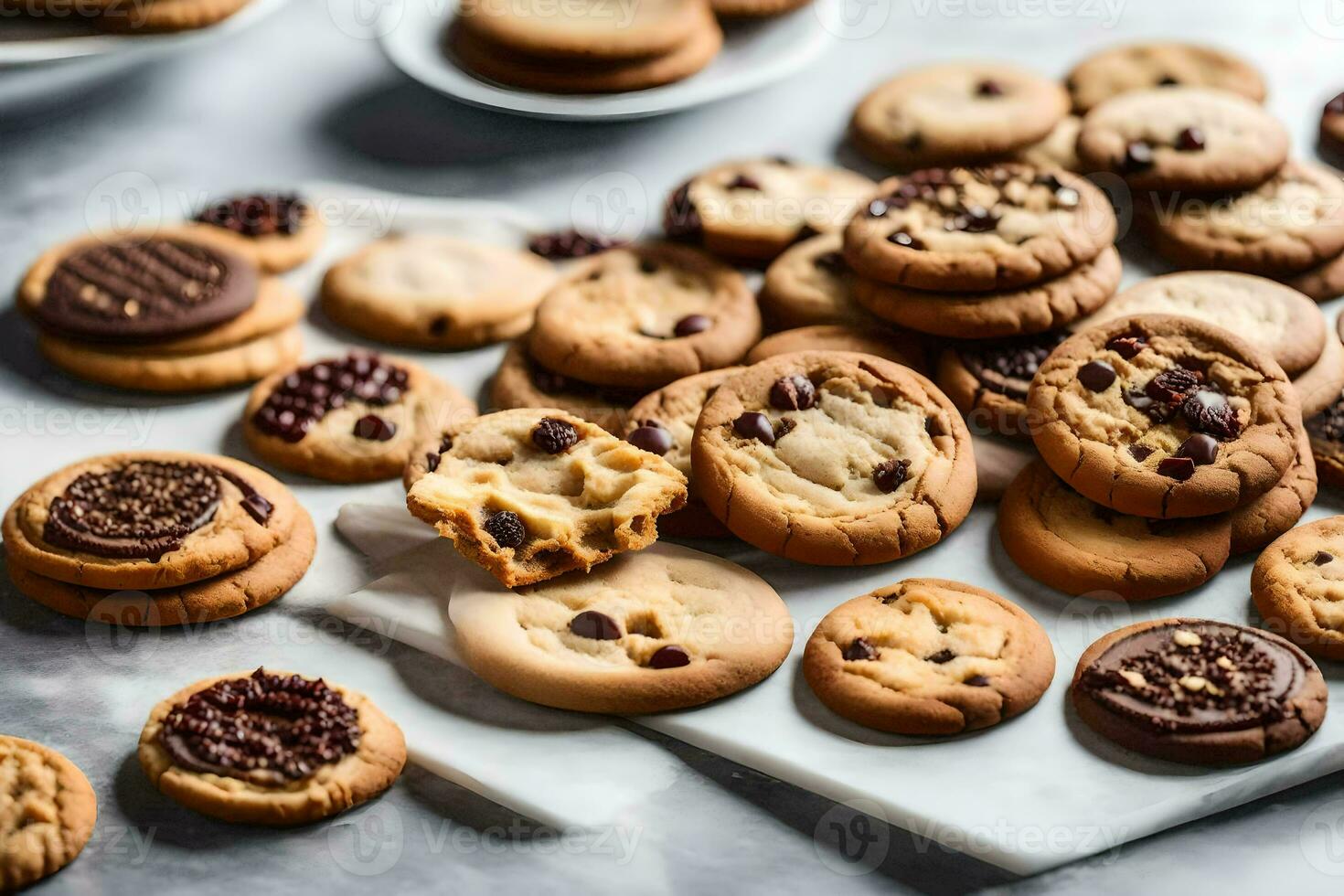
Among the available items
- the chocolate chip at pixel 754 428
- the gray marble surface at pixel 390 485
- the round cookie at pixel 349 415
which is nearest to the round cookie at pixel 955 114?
the gray marble surface at pixel 390 485

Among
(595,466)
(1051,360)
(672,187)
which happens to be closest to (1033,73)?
(672,187)

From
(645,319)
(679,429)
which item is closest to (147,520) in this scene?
(679,429)

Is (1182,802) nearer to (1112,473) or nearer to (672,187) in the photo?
(1112,473)

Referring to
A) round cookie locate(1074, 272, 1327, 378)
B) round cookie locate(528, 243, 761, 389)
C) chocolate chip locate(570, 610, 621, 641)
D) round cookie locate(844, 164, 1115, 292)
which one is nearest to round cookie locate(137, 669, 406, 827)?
chocolate chip locate(570, 610, 621, 641)

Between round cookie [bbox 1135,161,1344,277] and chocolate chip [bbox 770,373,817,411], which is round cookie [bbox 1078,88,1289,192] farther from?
chocolate chip [bbox 770,373,817,411]

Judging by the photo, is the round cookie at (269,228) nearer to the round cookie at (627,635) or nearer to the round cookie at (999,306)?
the round cookie at (627,635)
